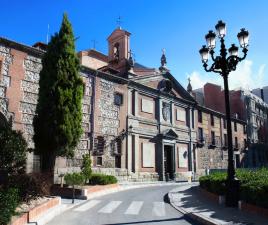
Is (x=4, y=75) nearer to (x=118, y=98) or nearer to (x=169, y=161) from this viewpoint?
(x=118, y=98)

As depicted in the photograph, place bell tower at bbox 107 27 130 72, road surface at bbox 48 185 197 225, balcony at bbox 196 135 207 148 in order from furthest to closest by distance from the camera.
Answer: balcony at bbox 196 135 207 148 → bell tower at bbox 107 27 130 72 → road surface at bbox 48 185 197 225

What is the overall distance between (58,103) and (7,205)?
10517 millimetres

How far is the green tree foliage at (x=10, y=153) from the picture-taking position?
991cm

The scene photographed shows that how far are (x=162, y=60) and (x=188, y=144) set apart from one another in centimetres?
916

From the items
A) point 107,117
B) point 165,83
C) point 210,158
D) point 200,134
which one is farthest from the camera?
point 210,158

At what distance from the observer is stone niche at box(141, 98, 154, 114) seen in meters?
28.6

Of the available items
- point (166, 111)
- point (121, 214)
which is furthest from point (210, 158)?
point (121, 214)

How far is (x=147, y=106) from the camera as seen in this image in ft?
95.7

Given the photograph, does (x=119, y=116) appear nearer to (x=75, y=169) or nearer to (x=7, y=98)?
(x=75, y=169)

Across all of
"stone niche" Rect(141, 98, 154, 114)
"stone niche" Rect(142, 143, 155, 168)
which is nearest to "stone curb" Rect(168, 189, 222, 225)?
"stone niche" Rect(142, 143, 155, 168)

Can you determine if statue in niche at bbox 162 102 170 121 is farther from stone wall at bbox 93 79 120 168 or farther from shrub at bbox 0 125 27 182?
shrub at bbox 0 125 27 182

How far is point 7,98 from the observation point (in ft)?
60.8

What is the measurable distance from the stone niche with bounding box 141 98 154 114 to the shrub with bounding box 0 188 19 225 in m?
21.5

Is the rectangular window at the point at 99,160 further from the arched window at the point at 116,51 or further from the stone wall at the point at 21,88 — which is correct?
the arched window at the point at 116,51
